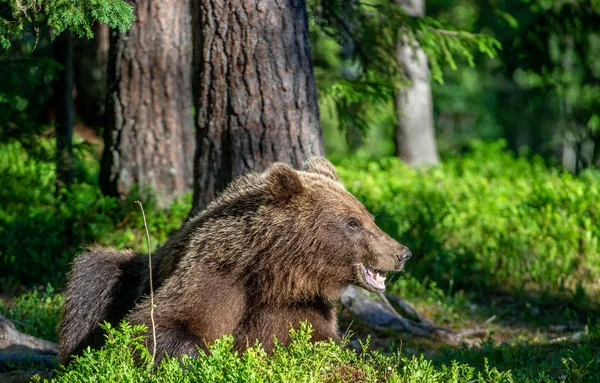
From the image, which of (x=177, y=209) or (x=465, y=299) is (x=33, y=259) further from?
(x=465, y=299)

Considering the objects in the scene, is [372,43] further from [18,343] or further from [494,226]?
[18,343]

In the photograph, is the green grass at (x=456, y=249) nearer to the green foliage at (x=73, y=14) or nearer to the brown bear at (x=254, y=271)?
the brown bear at (x=254, y=271)

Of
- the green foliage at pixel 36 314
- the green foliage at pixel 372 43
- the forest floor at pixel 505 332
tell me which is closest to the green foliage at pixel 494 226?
the forest floor at pixel 505 332

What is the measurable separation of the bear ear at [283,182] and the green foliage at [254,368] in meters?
1.28

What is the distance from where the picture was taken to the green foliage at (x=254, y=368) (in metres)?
4.91

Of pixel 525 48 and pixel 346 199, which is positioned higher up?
pixel 525 48

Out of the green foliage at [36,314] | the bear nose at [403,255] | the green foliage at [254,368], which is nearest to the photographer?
the green foliage at [254,368]

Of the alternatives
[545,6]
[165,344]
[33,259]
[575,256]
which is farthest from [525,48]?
[165,344]

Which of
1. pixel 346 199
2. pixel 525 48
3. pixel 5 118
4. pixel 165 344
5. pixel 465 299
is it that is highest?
pixel 525 48

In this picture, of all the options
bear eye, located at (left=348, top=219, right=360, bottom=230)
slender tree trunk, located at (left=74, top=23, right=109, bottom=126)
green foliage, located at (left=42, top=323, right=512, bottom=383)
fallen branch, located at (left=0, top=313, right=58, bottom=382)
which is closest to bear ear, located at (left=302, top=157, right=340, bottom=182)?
bear eye, located at (left=348, top=219, right=360, bottom=230)

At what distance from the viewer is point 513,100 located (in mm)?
37125

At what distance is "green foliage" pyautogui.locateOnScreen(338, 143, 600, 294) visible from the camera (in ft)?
35.5

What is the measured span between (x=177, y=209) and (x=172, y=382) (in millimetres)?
6391

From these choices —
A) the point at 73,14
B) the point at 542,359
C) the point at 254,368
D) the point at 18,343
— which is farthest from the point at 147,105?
the point at 254,368
